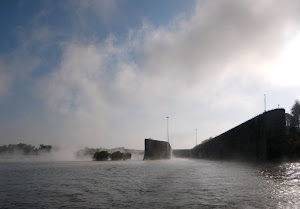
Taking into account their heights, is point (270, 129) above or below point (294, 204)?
above

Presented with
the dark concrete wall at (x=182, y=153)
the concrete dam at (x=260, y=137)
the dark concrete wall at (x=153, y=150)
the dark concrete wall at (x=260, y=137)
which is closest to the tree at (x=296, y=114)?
the dark concrete wall at (x=182, y=153)

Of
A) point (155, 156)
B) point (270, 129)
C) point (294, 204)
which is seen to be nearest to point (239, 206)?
point (294, 204)

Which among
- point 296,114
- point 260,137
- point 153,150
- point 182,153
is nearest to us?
point 260,137

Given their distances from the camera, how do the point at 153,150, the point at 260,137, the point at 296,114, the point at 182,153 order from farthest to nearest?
1. the point at 182,153
2. the point at 296,114
3. the point at 153,150
4. the point at 260,137

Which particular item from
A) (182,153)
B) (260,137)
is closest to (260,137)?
(260,137)

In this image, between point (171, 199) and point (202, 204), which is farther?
point (171, 199)

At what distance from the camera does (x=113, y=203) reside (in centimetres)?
1202

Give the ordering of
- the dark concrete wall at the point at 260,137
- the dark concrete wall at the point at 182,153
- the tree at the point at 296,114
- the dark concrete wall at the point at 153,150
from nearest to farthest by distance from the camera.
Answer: the dark concrete wall at the point at 260,137 < the dark concrete wall at the point at 153,150 < the tree at the point at 296,114 < the dark concrete wall at the point at 182,153

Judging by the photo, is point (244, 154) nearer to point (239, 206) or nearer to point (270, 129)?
point (270, 129)

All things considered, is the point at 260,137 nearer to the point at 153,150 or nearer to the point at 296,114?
the point at 153,150

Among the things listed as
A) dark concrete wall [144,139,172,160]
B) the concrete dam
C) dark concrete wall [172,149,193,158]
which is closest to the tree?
dark concrete wall [172,149,193,158]

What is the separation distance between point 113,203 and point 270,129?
36.9 m

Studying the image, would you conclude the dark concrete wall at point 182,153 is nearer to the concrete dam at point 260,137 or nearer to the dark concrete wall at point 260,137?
the concrete dam at point 260,137

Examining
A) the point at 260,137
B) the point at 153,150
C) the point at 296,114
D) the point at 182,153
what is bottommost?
the point at 182,153
